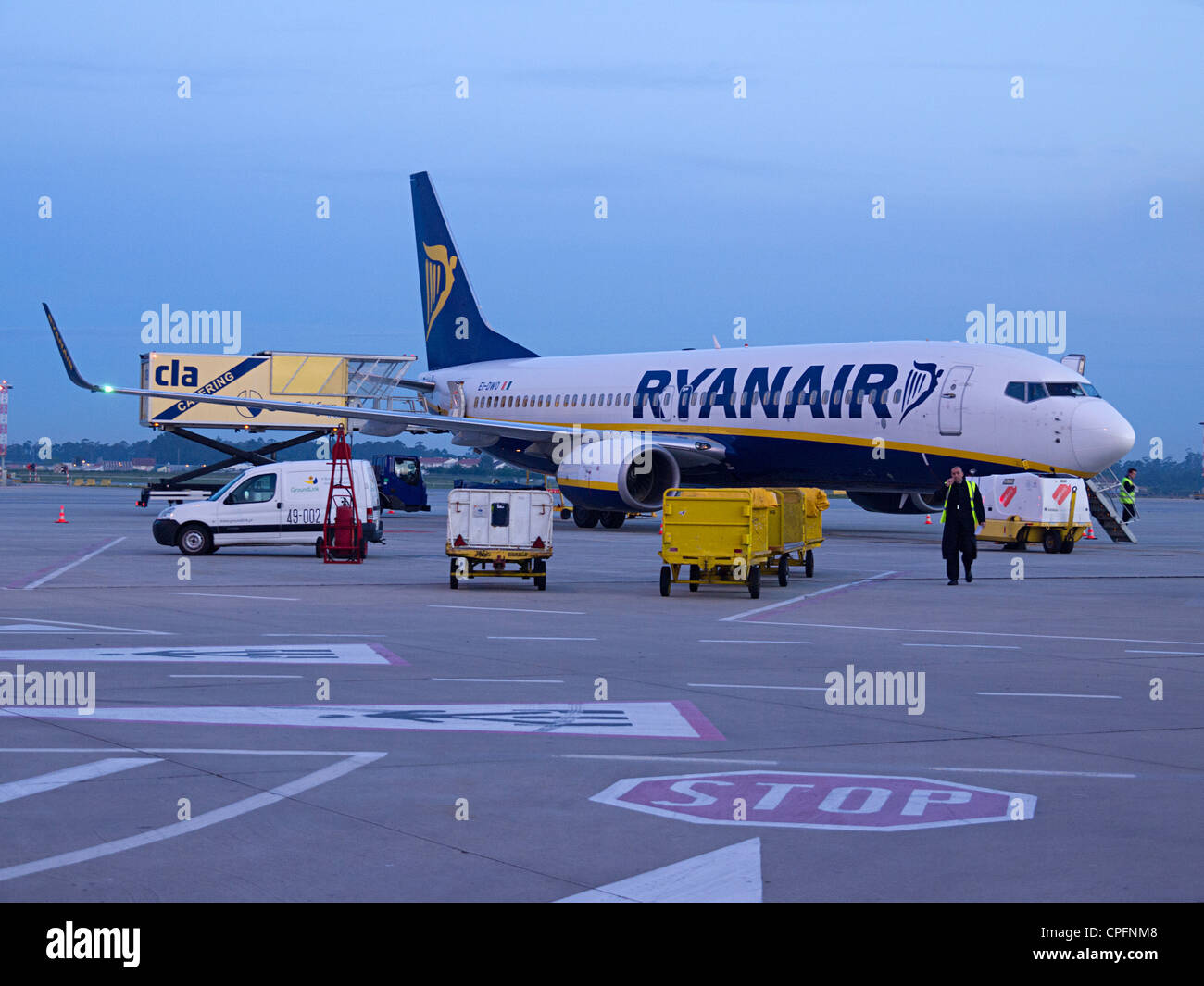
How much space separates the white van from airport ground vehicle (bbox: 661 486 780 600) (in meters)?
A: 8.80

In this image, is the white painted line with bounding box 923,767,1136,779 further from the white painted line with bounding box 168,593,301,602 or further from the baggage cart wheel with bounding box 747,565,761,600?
the white painted line with bounding box 168,593,301,602

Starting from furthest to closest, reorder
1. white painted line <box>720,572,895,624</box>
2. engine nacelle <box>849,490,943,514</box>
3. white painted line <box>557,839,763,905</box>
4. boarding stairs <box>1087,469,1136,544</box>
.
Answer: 1. engine nacelle <box>849,490,943,514</box>
2. boarding stairs <box>1087,469,1136,544</box>
3. white painted line <box>720,572,895,624</box>
4. white painted line <box>557,839,763,905</box>

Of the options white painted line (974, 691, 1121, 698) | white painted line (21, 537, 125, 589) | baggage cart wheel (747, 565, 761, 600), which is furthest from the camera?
white painted line (21, 537, 125, 589)

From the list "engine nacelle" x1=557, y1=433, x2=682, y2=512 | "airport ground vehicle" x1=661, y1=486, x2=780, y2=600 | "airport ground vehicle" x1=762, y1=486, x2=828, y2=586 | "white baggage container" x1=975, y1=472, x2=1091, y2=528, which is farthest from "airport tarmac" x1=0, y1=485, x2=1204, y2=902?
"engine nacelle" x1=557, y1=433, x2=682, y2=512

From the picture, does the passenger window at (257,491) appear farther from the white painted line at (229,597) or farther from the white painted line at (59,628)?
the white painted line at (59,628)

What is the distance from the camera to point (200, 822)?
6.92 m

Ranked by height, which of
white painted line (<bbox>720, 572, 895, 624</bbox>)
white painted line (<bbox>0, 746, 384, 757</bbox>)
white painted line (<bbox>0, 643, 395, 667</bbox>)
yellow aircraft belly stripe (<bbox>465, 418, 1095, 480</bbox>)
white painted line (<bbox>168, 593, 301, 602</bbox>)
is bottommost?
white painted line (<bbox>720, 572, 895, 624</bbox>)

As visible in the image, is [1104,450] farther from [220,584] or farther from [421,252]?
[421,252]

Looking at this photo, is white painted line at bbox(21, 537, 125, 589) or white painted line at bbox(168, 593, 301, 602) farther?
Answer: white painted line at bbox(21, 537, 125, 589)

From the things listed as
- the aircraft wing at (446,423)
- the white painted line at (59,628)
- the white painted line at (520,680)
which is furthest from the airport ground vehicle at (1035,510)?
the white painted line at (520,680)

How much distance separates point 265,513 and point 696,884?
22.9 m

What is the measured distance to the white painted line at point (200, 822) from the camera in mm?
6125

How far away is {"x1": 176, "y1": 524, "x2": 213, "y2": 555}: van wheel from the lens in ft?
90.6
